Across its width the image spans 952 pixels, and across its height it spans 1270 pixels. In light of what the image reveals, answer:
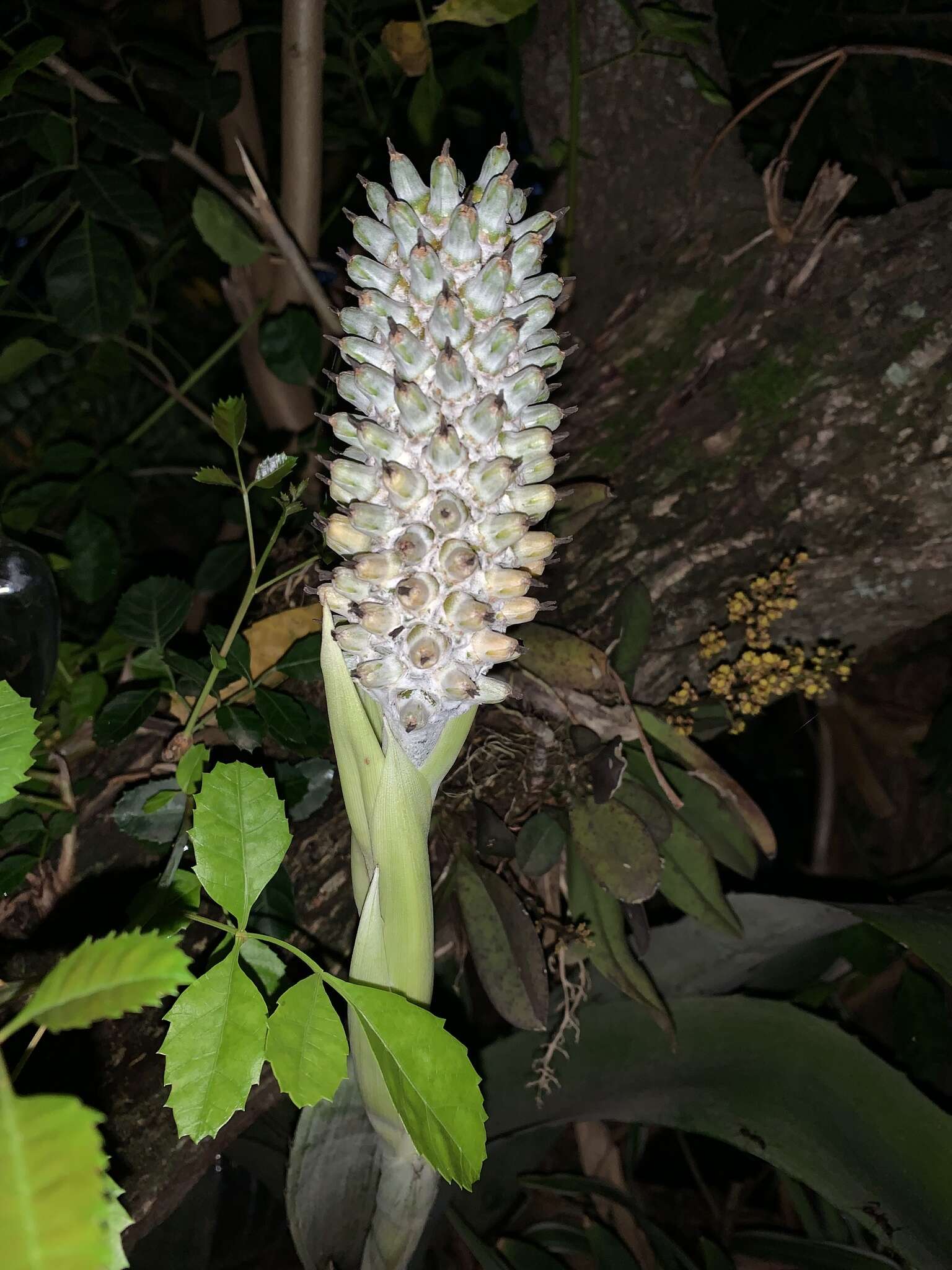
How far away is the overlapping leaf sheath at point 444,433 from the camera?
576 mm

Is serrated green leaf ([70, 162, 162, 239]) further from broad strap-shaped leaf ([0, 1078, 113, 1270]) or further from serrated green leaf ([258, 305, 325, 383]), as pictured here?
broad strap-shaped leaf ([0, 1078, 113, 1270])

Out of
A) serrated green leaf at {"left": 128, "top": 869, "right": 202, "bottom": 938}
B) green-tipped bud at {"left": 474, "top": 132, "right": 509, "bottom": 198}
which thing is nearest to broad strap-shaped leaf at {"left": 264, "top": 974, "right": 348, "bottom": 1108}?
serrated green leaf at {"left": 128, "top": 869, "right": 202, "bottom": 938}

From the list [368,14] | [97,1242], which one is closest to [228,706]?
[97,1242]

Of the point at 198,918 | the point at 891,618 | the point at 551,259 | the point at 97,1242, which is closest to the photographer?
the point at 97,1242

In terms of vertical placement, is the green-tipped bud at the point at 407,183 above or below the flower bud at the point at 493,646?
above

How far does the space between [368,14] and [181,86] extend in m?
0.51

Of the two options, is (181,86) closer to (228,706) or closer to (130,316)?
(130,316)

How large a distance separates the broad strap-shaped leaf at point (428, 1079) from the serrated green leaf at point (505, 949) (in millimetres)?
325

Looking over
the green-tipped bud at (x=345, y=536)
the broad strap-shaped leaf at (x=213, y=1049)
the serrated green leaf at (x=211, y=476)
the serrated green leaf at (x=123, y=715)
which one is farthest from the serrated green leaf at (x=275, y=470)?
the broad strap-shaped leaf at (x=213, y=1049)

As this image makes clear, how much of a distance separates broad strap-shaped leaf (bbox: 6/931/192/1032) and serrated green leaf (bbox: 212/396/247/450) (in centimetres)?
47

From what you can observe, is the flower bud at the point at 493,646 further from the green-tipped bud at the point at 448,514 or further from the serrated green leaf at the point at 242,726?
the serrated green leaf at the point at 242,726

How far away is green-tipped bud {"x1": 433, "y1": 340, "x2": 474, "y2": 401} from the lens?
56 cm

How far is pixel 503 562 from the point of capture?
0.61 metres

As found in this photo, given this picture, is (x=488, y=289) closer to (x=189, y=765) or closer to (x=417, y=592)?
(x=417, y=592)
